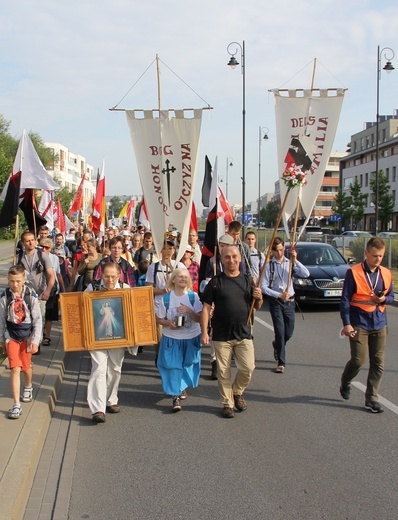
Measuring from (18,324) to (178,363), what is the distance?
170 cm

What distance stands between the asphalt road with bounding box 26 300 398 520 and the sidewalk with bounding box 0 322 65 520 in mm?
148

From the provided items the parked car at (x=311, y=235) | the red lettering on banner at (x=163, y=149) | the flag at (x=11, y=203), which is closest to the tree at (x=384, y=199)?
the parked car at (x=311, y=235)

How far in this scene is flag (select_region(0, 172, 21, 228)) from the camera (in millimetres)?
8719

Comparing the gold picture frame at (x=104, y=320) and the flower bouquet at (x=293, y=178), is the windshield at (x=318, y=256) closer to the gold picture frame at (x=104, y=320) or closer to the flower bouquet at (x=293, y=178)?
the flower bouquet at (x=293, y=178)

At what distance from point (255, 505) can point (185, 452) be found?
3.86 ft

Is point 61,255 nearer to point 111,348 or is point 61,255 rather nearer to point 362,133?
point 111,348

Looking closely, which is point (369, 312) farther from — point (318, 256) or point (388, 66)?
point (388, 66)

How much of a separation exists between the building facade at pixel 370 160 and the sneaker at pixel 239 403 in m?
65.2

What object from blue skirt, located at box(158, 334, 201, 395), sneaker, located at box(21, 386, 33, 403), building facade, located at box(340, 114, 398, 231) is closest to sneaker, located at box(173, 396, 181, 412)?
blue skirt, located at box(158, 334, 201, 395)

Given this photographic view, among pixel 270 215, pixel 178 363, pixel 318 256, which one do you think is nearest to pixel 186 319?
pixel 178 363

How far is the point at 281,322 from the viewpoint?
27.3ft

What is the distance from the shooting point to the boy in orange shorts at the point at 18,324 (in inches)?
243

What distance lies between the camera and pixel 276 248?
859 centimetres

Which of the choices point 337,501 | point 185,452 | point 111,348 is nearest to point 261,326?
point 111,348
